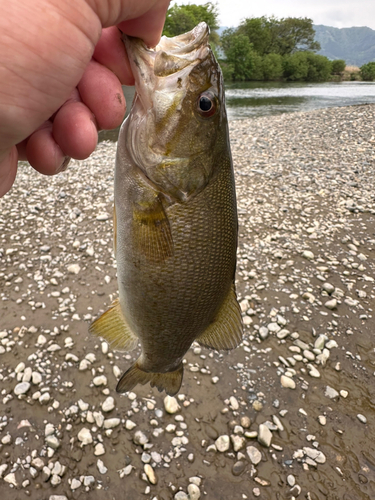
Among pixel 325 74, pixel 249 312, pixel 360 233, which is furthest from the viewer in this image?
pixel 325 74

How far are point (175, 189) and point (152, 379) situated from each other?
1.12 meters

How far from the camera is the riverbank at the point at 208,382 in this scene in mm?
2648

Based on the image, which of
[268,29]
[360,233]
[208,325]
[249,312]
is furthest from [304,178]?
[268,29]

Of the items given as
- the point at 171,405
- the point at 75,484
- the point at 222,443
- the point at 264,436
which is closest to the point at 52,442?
the point at 75,484

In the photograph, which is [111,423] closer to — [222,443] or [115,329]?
[222,443]

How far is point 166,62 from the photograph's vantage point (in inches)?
52.3

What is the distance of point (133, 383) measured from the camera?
1.86 m

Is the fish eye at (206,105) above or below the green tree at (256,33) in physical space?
below

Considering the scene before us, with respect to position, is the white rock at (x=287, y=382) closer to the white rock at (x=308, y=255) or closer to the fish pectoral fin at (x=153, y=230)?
the white rock at (x=308, y=255)

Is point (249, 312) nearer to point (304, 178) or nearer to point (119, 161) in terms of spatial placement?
point (119, 161)

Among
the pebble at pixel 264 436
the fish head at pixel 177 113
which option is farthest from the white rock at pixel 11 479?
the fish head at pixel 177 113

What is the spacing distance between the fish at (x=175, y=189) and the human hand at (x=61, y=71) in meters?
0.17

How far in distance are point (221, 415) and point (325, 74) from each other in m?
64.2

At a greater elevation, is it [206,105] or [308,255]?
[206,105]
